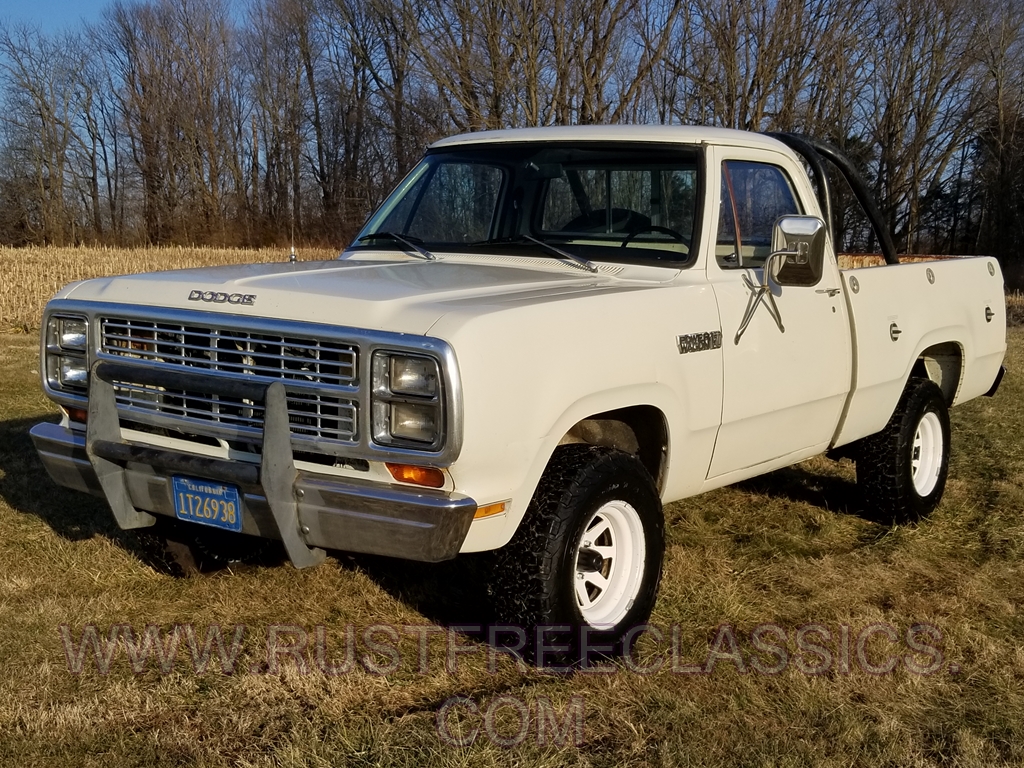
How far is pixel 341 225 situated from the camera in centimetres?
4459

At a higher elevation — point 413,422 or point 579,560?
point 413,422

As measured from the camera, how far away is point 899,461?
18.5 ft

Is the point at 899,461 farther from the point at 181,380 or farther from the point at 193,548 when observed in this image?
the point at 181,380

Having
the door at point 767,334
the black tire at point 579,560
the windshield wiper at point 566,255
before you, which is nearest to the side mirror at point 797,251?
the door at point 767,334

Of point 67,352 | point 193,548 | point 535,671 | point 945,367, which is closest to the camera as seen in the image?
point 535,671

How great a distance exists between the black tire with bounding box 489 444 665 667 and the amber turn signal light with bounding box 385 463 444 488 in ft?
1.51

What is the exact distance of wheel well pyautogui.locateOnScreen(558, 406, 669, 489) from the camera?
4121 millimetres

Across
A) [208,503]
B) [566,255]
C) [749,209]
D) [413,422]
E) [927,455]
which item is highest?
[749,209]

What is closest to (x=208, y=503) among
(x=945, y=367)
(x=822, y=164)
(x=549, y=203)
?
(x=549, y=203)

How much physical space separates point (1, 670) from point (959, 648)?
354 cm

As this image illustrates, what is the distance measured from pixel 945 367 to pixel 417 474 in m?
4.14

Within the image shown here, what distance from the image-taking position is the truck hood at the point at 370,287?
3.48 m

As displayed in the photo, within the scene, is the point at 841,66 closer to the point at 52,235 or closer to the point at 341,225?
the point at 341,225

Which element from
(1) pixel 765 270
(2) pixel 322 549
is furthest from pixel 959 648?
(2) pixel 322 549
